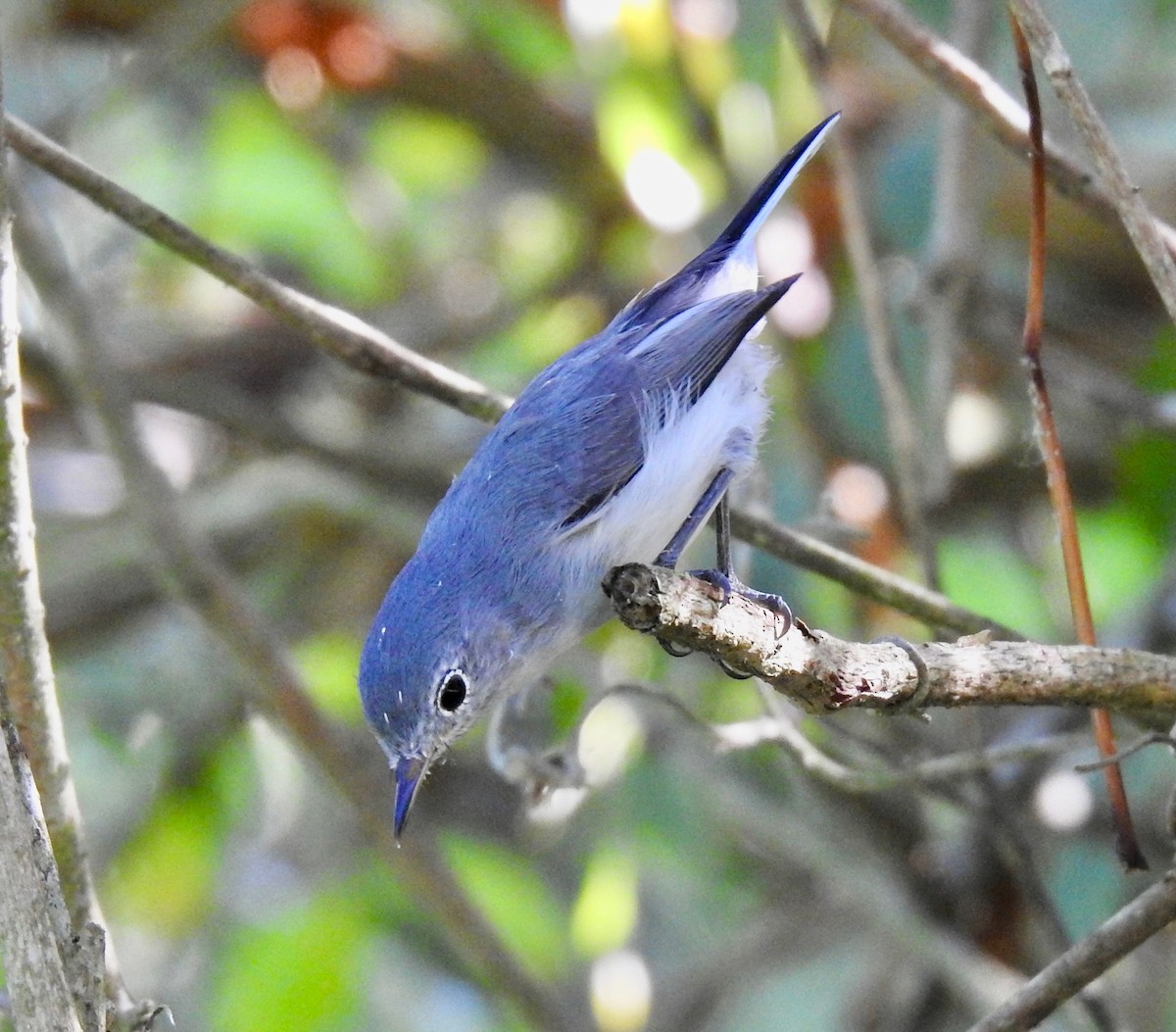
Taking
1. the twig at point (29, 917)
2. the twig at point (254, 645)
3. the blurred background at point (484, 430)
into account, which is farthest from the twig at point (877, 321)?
the twig at point (29, 917)

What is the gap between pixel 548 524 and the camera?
2.60 m

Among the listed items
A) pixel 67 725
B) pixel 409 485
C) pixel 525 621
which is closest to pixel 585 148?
pixel 409 485

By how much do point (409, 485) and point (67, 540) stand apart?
1.12 m

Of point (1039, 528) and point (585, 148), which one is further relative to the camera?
point (585, 148)

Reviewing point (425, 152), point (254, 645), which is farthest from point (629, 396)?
point (425, 152)

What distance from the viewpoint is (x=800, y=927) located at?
4.13 m

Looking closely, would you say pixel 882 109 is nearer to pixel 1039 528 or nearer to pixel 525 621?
pixel 1039 528

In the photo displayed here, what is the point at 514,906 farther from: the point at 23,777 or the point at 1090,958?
the point at 23,777

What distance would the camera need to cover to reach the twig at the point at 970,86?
2363 mm

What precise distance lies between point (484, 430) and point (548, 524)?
70.1 inches

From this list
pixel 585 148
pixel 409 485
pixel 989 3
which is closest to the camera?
pixel 989 3

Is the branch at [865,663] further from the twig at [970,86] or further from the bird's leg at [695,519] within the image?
the twig at [970,86]

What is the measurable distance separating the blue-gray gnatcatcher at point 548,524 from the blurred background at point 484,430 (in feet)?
0.66

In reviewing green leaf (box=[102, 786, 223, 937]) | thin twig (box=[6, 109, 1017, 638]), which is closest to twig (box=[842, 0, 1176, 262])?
thin twig (box=[6, 109, 1017, 638])
